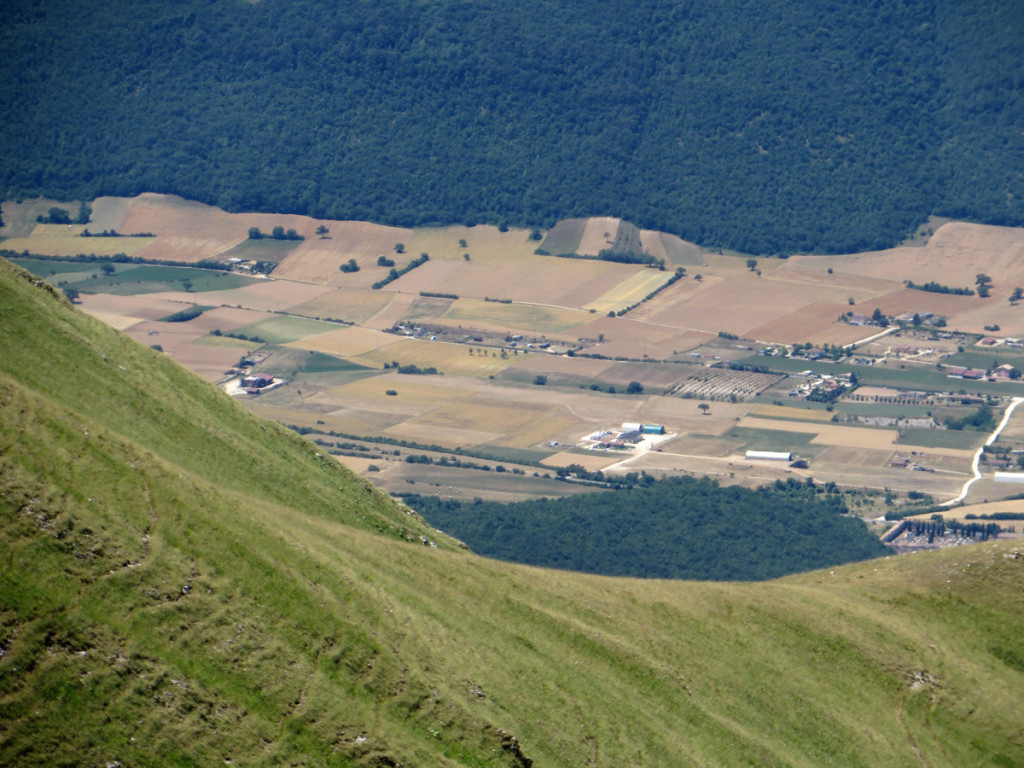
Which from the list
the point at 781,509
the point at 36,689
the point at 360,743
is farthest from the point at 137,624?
the point at 781,509

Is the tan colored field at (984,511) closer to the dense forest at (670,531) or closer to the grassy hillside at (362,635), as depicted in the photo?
the dense forest at (670,531)

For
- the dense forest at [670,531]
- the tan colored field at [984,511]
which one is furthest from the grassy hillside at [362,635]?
the tan colored field at [984,511]

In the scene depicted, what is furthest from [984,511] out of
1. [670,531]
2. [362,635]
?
[362,635]

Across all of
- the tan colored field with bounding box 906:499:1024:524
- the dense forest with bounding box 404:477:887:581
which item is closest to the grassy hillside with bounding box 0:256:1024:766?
the dense forest with bounding box 404:477:887:581

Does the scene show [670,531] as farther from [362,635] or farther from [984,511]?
[362,635]

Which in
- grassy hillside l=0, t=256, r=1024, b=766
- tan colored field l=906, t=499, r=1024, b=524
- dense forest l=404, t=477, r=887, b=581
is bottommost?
tan colored field l=906, t=499, r=1024, b=524

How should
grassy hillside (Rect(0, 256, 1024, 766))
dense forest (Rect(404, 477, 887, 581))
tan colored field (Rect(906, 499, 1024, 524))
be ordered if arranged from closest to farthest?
grassy hillside (Rect(0, 256, 1024, 766)) → dense forest (Rect(404, 477, 887, 581)) → tan colored field (Rect(906, 499, 1024, 524))

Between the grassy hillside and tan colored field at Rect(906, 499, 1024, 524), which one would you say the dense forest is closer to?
tan colored field at Rect(906, 499, 1024, 524)
